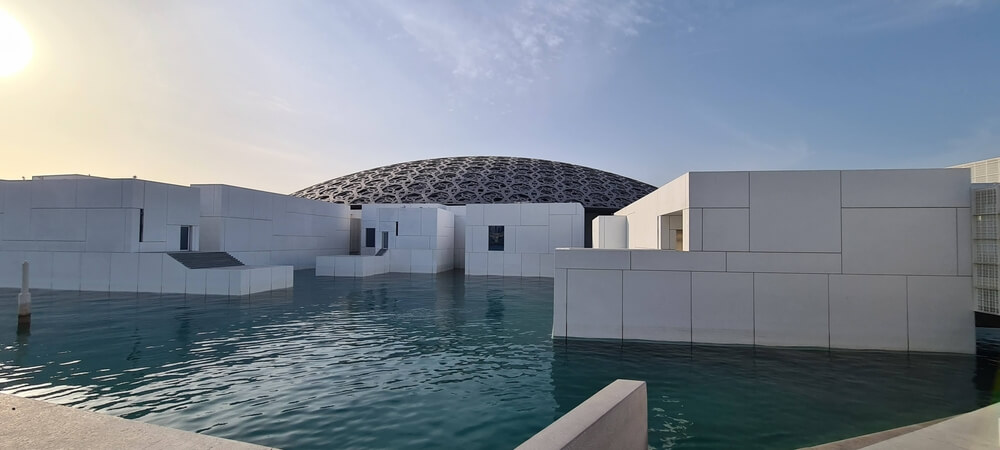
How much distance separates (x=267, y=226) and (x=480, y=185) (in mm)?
30272

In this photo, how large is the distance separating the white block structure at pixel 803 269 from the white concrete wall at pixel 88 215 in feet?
61.4

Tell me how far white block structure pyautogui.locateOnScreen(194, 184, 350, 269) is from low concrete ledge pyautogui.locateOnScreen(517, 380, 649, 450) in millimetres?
→ 24744

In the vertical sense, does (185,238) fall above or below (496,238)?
below

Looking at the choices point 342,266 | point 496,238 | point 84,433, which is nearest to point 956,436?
point 84,433

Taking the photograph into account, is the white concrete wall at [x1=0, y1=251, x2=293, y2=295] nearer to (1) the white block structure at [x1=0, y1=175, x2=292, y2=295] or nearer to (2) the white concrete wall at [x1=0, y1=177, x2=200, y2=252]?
(1) the white block structure at [x1=0, y1=175, x2=292, y2=295]

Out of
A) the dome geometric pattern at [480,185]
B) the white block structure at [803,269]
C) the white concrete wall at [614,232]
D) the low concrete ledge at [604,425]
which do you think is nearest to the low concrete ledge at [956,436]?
the low concrete ledge at [604,425]

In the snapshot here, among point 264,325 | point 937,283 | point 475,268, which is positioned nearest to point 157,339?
point 264,325

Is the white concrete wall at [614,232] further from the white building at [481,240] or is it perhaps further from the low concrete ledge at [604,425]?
the low concrete ledge at [604,425]

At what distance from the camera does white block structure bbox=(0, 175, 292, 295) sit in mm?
19312

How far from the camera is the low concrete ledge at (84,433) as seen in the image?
3363 mm

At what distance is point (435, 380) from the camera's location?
314 inches

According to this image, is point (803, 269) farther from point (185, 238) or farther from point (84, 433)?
point (185, 238)

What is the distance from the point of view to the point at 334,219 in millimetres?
36219

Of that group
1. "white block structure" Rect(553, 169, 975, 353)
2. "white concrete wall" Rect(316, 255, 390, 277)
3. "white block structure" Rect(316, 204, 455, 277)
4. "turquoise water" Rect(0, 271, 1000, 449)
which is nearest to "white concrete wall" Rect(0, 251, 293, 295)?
"turquoise water" Rect(0, 271, 1000, 449)
